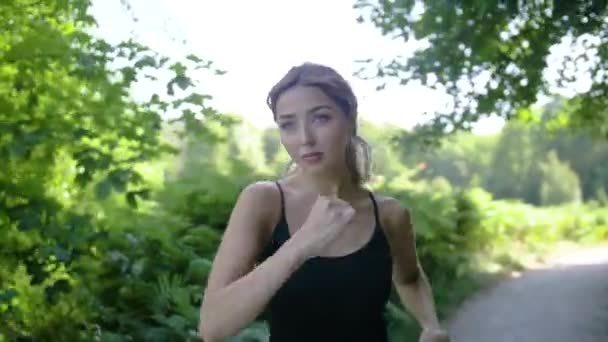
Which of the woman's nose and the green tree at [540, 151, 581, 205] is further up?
the woman's nose

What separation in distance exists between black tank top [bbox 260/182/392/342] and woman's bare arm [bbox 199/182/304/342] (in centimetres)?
5

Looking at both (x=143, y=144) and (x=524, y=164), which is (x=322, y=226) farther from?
(x=524, y=164)

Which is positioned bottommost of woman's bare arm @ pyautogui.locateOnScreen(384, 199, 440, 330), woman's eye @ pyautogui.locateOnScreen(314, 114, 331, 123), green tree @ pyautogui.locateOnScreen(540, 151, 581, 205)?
green tree @ pyautogui.locateOnScreen(540, 151, 581, 205)

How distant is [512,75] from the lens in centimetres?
721

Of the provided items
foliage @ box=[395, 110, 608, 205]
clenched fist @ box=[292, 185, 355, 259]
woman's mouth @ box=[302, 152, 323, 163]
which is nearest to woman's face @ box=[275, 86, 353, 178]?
woman's mouth @ box=[302, 152, 323, 163]

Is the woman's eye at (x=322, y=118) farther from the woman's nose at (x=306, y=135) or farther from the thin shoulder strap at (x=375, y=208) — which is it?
the thin shoulder strap at (x=375, y=208)

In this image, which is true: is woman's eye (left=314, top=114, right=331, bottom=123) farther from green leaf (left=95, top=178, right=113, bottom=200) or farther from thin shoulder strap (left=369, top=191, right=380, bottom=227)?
green leaf (left=95, top=178, right=113, bottom=200)

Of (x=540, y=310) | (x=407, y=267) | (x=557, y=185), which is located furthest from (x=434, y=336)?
(x=557, y=185)

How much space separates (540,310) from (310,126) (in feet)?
28.2

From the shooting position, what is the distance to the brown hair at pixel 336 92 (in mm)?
1430

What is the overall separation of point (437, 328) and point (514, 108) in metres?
6.48

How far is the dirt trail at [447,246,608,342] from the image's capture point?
7.86m

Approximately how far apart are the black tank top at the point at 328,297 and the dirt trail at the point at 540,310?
654 centimetres

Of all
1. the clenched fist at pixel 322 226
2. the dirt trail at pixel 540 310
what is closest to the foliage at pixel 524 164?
the dirt trail at pixel 540 310
